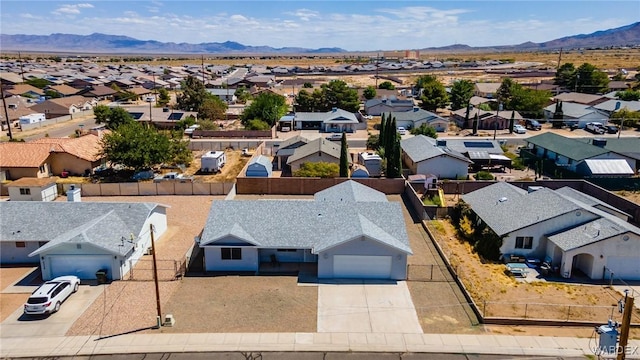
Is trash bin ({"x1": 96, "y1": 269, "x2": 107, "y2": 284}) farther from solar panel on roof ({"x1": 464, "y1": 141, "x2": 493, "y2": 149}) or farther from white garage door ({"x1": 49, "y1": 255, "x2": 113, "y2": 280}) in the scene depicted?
solar panel on roof ({"x1": 464, "y1": 141, "x2": 493, "y2": 149})

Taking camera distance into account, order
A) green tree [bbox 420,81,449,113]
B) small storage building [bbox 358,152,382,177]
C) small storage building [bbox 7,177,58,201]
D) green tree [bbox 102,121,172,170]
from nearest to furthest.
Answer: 1. small storage building [bbox 7,177,58,201]
2. green tree [bbox 102,121,172,170]
3. small storage building [bbox 358,152,382,177]
4. green tree [bbox 420,81,449,113]

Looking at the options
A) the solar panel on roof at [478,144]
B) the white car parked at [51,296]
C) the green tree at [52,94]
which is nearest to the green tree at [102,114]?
the green tree at [52,94]

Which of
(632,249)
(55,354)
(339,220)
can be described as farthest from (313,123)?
(55,354)

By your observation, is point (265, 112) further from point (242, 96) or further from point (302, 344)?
point (302, 344)

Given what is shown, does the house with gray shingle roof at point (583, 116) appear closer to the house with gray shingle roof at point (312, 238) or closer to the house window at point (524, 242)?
the house window at point (524, 242)

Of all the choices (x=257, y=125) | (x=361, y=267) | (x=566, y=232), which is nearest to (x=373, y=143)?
(x=257, y=125)

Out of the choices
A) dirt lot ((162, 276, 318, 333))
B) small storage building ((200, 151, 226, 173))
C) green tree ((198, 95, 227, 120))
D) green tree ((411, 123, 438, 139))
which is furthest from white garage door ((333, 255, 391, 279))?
green tree ((198, 95, 227, 120))

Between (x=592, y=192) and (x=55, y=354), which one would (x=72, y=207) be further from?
(x=592, y=192)
